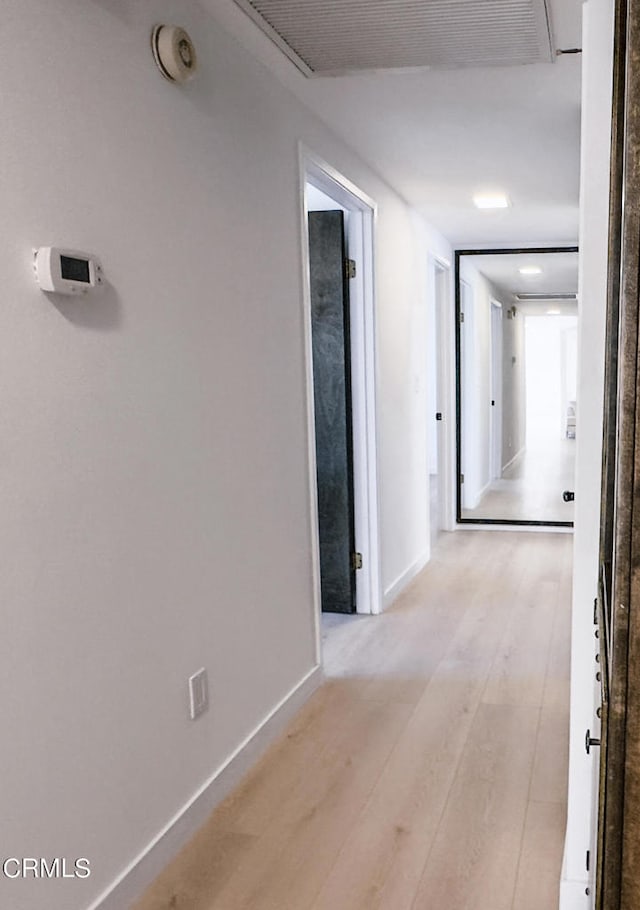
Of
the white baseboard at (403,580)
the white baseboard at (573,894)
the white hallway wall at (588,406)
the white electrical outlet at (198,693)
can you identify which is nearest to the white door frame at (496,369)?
the white baseboard at (403,580)

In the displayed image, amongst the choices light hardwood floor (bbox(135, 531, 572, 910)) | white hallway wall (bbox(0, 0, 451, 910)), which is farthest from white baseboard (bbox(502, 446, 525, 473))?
white hallway wall (bbox(0, 0, 451, 910))

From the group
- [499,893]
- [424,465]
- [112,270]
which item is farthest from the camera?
[424,465]

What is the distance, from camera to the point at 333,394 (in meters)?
4.06

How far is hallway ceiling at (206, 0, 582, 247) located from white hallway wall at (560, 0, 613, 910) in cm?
68

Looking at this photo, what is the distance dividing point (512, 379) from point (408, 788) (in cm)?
400

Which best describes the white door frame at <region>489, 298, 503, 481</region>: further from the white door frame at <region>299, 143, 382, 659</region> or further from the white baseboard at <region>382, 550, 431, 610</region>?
the white door frame at <region>299, 143, 382, 659</region>

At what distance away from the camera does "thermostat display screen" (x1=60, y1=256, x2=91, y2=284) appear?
1611 millimetres

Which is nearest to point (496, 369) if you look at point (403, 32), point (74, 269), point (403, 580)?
point (403, 580)

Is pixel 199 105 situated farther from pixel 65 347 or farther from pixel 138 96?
pixel 65 347

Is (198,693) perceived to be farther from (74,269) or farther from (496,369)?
(496,369)

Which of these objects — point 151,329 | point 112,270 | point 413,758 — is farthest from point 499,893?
point 112,270

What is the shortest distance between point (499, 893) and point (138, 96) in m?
2.14

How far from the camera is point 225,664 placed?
95.7 inches

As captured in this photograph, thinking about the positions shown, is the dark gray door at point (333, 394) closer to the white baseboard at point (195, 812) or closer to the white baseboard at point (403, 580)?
the white baseboard at point (403, 580)
